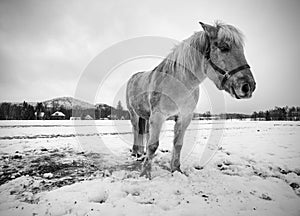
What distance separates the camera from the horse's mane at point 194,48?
8.14 ft

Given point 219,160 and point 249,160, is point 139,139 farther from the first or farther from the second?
point 249,160

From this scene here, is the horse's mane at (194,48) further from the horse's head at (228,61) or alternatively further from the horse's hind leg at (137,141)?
the horse's hind leg at (137,141)

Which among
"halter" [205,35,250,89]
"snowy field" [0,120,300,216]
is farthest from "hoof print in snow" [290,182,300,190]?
"halter" [205,35,250,89]

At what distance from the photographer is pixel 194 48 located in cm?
285

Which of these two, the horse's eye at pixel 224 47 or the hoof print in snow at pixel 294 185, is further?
the hoof print in snow at pixel 294 185

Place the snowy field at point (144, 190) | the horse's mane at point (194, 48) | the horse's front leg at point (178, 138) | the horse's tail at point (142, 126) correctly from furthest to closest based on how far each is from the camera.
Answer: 1. the horse's tail at point (142, 126)
2. the horse's front leg at point (178, 138)
3. the horse's mane at point (194, 48)
4. the snowy field at point (144, 190)

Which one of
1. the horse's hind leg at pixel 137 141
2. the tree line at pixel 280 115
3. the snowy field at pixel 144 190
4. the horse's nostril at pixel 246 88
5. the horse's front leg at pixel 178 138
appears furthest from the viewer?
the tree line at pixel 280 115

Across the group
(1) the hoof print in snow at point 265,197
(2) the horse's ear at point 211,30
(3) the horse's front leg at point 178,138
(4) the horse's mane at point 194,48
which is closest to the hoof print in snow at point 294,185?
(1) the hoof print in snow at point 265,197

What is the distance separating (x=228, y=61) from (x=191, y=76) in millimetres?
700

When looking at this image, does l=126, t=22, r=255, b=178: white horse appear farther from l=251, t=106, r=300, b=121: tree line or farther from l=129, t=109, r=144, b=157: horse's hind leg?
l=251, t=106, r=300, b=121: tree line

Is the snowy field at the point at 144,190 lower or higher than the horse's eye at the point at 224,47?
lower

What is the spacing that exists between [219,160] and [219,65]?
10.1ft

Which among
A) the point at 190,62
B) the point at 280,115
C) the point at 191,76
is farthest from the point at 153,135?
the point at 280,115

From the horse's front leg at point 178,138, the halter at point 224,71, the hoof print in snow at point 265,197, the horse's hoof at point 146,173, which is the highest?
the halter at point 224,71
